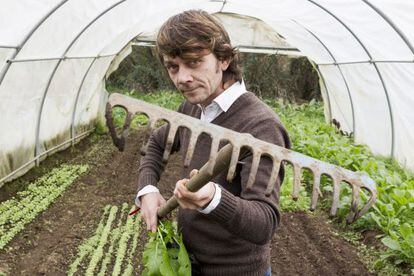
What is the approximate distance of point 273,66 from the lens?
1636 centimetres

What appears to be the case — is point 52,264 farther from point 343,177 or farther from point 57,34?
point 343,177

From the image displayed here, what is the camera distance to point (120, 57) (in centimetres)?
1062

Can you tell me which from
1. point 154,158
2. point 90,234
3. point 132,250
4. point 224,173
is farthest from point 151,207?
point 90,234

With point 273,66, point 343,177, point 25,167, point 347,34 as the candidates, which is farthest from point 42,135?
point 273,66

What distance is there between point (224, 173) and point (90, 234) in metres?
3.89

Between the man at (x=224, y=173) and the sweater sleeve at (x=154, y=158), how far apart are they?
0.18ft

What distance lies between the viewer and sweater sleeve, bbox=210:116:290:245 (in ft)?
4.93

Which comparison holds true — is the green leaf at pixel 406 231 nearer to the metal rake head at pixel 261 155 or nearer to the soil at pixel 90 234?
the soil at pixel 90 234

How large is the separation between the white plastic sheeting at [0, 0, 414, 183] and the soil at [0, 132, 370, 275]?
0.96 meters

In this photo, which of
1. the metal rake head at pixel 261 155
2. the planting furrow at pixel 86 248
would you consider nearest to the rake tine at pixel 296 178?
the metal rake head at pixel 261 155

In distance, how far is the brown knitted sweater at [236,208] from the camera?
1.54m

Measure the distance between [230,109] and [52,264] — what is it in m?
3.34

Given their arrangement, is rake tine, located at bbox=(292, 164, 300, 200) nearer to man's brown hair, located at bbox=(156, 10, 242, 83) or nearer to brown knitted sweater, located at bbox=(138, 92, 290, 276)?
brown knitted sweater, located at bbox=(138, 92, 290, 276)

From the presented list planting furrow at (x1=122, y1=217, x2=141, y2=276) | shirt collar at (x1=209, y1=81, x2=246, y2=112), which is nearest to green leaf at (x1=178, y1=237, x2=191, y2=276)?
shirt collar at (x1=209, y1=81, x2=246, y2=112)
